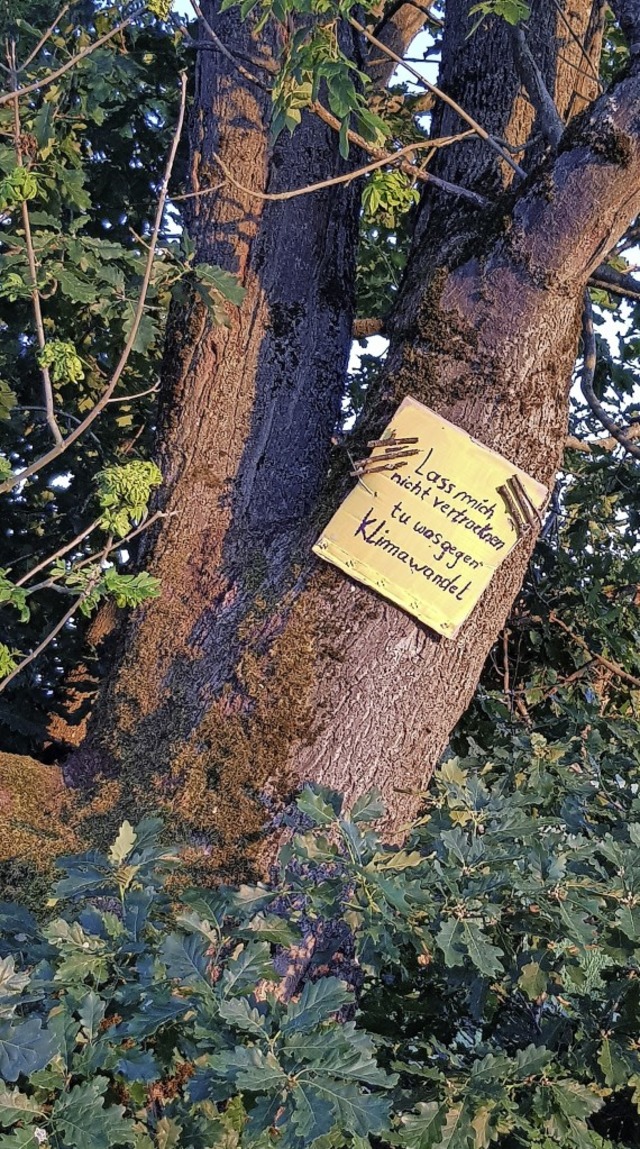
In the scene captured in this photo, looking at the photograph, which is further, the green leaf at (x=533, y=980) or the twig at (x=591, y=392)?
the twig at (x=591, y=392)

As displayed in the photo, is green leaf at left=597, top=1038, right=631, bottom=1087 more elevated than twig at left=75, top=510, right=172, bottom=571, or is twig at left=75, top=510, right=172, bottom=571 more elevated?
twig at left=75, top=510, right=172, bottom=571

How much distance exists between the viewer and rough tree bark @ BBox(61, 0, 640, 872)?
6.82 ft

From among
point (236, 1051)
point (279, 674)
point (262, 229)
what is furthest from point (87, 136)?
point (236, 1051)

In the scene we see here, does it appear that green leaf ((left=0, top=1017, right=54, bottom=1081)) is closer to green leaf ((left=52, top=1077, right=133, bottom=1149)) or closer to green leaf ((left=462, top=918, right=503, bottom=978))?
green leaf ((left=52, top=1077, right=133, bottom=1149))

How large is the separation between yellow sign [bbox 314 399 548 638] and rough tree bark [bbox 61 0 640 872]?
0.17 feet

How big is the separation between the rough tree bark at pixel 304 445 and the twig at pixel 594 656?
107 cm

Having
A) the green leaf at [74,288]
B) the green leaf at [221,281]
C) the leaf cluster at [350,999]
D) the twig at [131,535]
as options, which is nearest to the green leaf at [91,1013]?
the leaf cluster at [350,999]

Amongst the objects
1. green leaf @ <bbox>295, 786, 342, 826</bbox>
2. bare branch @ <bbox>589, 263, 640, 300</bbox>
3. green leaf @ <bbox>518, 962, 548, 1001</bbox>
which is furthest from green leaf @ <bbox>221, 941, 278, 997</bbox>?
bare branch @ <bbox>589, 263, 640, 300</bbox>

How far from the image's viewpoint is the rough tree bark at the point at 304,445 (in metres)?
2.08

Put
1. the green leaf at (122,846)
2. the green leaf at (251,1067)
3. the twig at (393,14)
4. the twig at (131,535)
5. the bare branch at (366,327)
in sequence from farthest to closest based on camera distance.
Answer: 1. the twig at (393,14)
2. the bare branch at (366,327)
3. the twig at (131,535)
4. the green leaf at (122,846)
5. the green leaf at (251,1067)

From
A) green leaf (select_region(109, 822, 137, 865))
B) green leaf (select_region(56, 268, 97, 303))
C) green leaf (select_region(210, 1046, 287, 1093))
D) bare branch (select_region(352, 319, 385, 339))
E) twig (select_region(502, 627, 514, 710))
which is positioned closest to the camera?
green leaf (select_region(210, 1046, 287, 1093))

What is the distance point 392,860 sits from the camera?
1.45 metres

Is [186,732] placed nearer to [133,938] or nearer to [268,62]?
[133,938]

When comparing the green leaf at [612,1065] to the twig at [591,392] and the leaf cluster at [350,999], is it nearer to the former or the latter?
the leaf cluster at [350,999]
